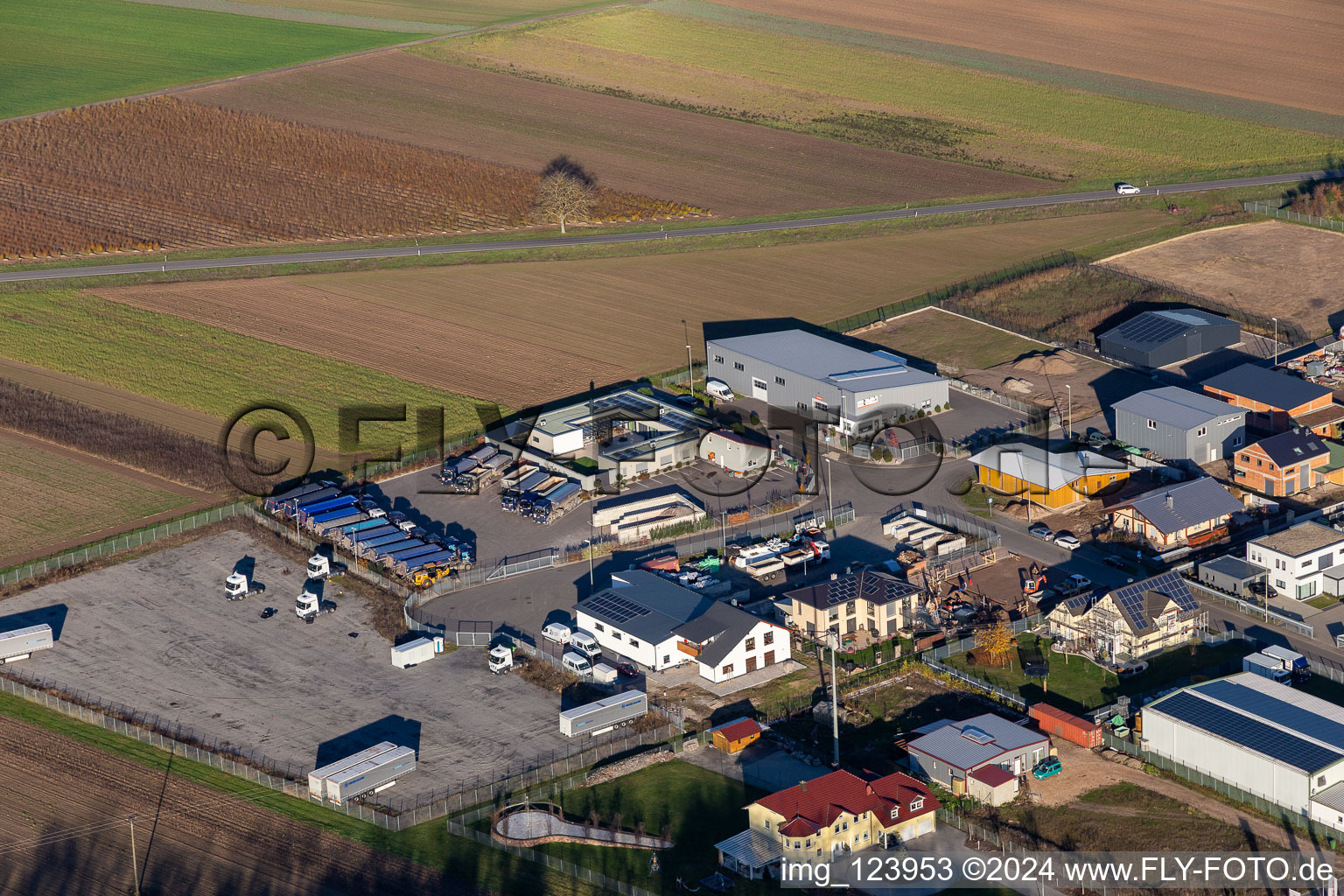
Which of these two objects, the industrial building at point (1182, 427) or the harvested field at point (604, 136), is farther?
the harvested field at point (604, 136)

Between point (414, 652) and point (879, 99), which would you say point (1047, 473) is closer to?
point (414, 652)

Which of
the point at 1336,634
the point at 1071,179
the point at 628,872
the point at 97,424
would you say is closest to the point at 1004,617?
the point at 1336,634

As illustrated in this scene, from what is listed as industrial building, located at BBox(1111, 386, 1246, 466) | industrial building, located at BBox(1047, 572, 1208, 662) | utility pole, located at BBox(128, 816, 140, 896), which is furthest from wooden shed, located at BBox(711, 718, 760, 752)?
industrial building, located at BBox(1111, 386, 1246, 466)

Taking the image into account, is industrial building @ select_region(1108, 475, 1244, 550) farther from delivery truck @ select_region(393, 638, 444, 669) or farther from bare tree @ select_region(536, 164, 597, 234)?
bare tree @ select_region(536, 164, 597, 234)

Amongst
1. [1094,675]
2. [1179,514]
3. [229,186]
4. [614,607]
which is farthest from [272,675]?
[229,186]

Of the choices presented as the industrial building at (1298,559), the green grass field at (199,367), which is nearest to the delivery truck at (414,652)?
the green grass field at (199,367)

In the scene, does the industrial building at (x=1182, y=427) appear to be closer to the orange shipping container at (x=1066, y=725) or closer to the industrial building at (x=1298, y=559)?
the industrial building at (x=1298, y=559)
